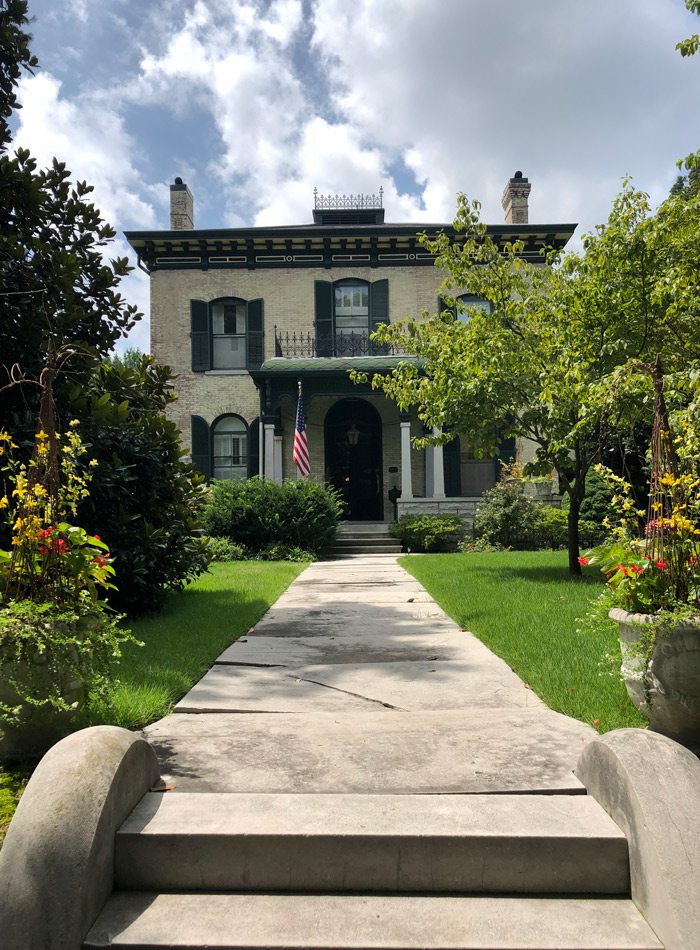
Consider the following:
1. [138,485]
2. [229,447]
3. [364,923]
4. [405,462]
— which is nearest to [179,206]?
[229,447]

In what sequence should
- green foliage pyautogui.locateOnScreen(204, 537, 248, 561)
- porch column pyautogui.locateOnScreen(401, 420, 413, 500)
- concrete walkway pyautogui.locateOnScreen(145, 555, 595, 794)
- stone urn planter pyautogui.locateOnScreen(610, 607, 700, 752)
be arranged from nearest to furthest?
concrete walkway pyautogui.locateOnScreen(145, 555, 595, 794), stone urn planter pyautogui.locateOnScreen(610, 607, 700, 752), green foliage pyautogui.locateOnScreen(204, 537, 248, 561), porch column pyautogui.locateOnScreen(401, 420, 413, 500)

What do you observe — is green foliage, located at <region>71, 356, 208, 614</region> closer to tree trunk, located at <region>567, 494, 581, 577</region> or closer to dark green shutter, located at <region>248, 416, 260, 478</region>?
tree trunk, located at <region>567, 494, 581, 577</region>

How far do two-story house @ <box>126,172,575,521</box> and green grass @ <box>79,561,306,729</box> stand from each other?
10.4m

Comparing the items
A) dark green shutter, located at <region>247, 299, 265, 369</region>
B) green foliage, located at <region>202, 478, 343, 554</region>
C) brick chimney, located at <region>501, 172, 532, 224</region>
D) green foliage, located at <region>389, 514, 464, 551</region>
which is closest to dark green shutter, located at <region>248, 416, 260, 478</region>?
dark green shutter, located at <region>247, 299, 265, 369</region>

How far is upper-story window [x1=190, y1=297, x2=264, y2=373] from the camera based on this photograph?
2094cm

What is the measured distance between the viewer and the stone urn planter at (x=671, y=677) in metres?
3.04

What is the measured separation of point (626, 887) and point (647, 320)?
26.4ft

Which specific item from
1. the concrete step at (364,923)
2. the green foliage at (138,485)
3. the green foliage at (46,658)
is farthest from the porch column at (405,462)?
the concrete step at (364,923)

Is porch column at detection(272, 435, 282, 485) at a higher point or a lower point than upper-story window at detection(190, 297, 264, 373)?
lower

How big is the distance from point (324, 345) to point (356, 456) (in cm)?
367

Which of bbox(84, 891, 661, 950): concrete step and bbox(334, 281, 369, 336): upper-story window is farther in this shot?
bbox(334, 281, 369, 336): upper-story window

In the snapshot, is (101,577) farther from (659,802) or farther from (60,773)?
(659,802)

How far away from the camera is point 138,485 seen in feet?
23.9

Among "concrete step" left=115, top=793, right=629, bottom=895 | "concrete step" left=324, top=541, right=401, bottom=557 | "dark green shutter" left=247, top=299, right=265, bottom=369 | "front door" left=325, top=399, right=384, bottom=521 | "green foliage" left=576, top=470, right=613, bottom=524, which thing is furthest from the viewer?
"front door" left=325, top=399, right=384, bottom=521
